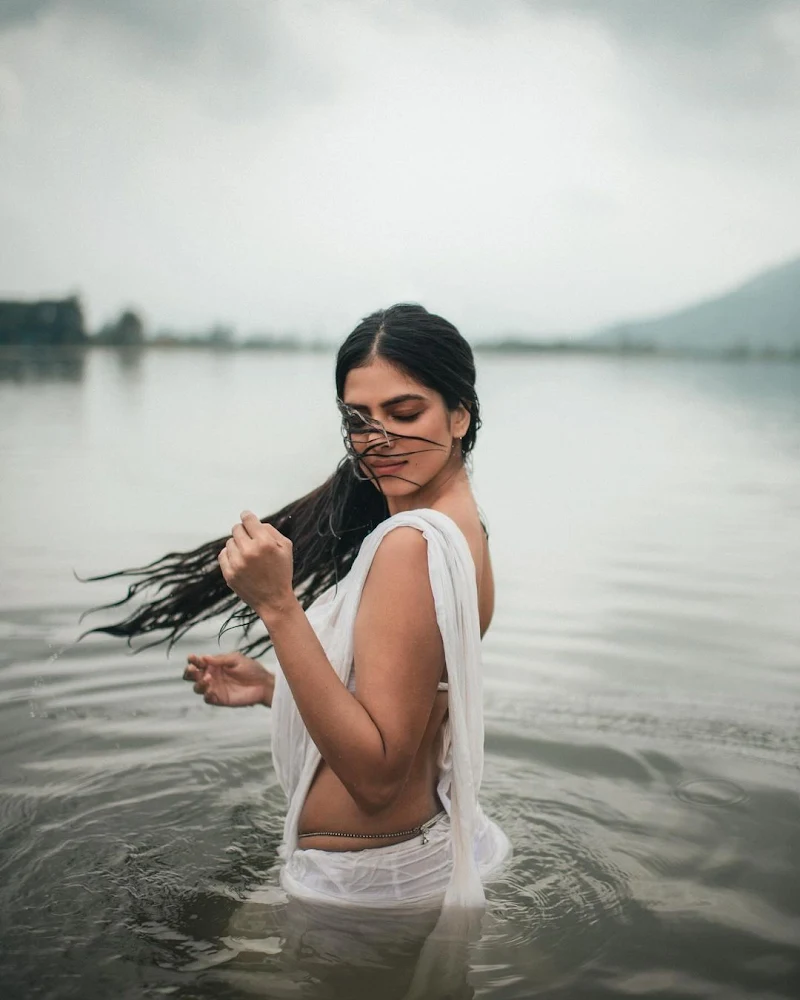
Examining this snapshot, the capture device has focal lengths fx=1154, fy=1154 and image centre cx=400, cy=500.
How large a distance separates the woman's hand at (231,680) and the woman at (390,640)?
2.9 inches

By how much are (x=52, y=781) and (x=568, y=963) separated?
2192 millimetres

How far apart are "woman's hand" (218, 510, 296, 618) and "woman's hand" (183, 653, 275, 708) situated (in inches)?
34.2

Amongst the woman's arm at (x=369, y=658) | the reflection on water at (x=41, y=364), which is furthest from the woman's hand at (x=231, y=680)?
the reflection on water at (x=41, y=364)

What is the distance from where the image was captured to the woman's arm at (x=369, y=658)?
8.57 feet

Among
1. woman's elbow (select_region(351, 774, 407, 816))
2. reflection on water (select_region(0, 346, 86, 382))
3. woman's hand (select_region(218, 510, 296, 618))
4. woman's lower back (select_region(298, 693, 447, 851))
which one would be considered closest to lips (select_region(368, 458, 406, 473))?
woman's hand (select_region(218, 510, 296, 618))

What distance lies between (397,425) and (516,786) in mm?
2122

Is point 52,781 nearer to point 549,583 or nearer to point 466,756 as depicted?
point 466,756

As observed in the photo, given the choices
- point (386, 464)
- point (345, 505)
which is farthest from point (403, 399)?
point (345, 505)

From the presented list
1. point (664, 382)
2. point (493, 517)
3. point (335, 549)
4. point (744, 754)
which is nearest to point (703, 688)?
point (744, 754)

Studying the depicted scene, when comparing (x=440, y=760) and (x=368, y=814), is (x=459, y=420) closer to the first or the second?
(x=440, y=760)

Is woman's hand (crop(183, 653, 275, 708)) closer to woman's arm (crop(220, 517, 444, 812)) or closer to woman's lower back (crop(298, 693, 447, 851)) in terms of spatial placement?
woman's lower back (crop(298, 693, 447, 851))

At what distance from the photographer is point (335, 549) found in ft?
11.3

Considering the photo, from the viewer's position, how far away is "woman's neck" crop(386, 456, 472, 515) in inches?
118

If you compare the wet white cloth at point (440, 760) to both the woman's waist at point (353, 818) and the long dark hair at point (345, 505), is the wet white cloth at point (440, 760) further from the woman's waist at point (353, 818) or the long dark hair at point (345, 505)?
the long dark hair at point (345, 505)
